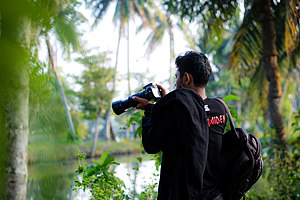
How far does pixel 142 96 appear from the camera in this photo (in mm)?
1927

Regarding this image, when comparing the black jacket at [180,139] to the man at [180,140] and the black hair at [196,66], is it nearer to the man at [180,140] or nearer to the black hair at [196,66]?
the man at [180,140]

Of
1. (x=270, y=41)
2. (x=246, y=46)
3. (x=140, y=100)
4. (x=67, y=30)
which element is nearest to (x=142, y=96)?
(x=140, y=100)

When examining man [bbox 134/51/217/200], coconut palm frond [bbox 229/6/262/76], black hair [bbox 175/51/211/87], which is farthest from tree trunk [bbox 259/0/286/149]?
man [bbox 134/51/217/200]

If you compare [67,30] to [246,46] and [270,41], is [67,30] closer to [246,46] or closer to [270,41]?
[270,41]

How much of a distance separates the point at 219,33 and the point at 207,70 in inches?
224

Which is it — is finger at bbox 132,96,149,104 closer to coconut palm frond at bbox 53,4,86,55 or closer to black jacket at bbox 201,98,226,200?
black jacket at bbox 201,98,226,200

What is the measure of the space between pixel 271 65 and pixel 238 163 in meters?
5.36

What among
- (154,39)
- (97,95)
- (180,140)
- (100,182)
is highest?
(154,39)

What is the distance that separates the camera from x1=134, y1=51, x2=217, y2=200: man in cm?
166

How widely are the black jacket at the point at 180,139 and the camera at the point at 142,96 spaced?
0.19 metres

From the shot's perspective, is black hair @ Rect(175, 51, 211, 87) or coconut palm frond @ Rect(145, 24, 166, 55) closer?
black hair @ Rect(175, 51, 211, 87)

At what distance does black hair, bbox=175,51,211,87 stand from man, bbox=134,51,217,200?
0.30 ft

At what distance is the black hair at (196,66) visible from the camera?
1.80 m

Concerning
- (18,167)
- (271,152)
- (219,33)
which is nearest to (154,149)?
(18,167)
